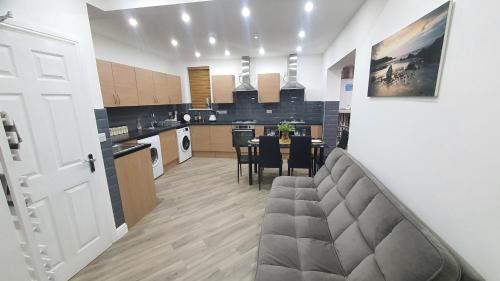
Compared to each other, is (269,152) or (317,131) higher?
(317,131)

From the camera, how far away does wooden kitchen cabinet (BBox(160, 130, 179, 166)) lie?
417 cm

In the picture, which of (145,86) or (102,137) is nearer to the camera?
(102,137)

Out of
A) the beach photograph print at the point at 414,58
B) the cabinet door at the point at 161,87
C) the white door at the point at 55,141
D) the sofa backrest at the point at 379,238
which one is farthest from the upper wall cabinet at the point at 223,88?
the sofa backrest at the point at 379,238

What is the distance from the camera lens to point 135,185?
2469mm

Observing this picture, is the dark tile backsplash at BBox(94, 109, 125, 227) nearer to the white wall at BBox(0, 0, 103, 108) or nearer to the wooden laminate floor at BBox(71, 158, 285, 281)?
the white wall at BBox(0, 0, 103, 108)

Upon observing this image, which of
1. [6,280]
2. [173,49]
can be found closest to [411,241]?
[6,280]

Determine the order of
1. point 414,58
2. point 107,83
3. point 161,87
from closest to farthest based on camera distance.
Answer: point 414,58, point 107,83, point 161,87

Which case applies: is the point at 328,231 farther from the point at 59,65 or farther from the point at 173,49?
the point at 173,49

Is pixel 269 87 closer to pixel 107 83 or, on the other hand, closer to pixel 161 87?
pixel 161 87

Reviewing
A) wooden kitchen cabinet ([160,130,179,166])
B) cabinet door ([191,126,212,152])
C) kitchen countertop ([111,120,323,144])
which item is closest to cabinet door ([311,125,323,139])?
kitchen countertop ([111,120,323,144])

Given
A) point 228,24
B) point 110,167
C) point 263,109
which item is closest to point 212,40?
point 228,24

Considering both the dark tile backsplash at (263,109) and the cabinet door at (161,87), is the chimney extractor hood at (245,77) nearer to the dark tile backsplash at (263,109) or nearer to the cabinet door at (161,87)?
the dark tile backsplash at (263,109)

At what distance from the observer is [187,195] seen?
10.5ft

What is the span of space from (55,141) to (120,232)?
1226mm
